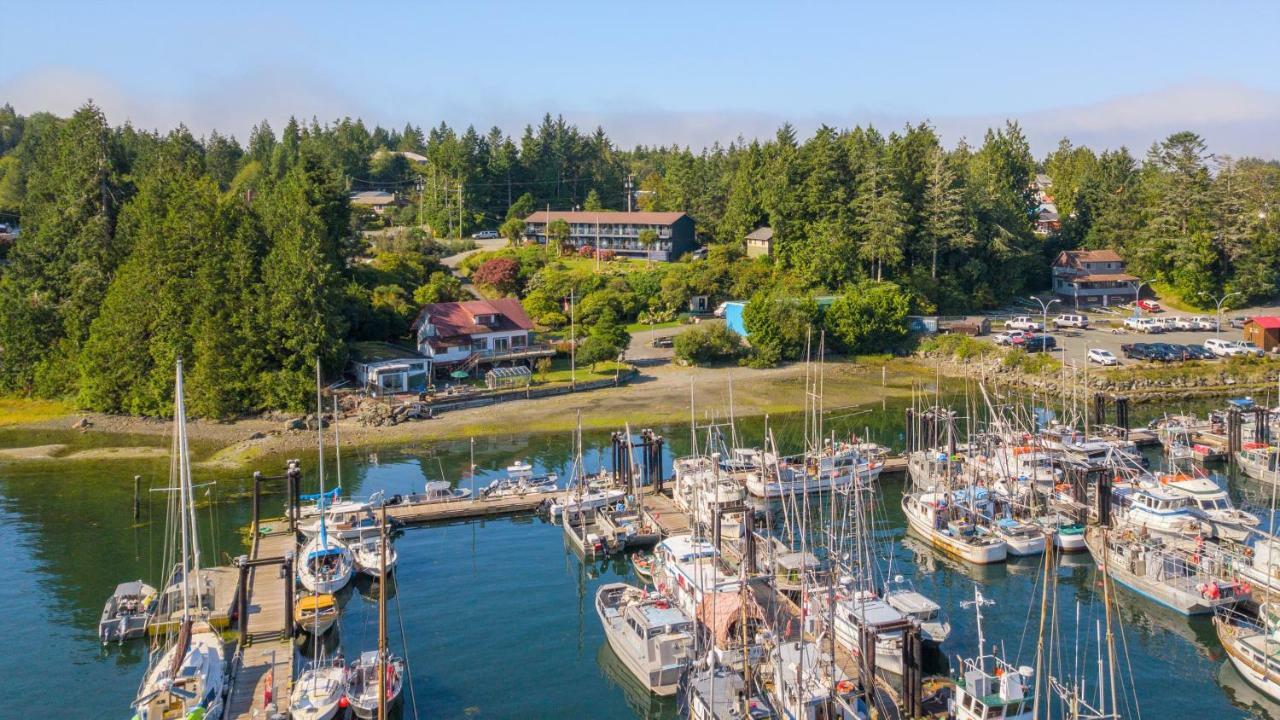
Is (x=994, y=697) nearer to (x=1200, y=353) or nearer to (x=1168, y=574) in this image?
(x=1168, y=574)

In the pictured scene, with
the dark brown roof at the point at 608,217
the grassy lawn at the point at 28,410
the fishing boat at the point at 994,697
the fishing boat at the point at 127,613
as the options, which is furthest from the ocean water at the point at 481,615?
the dark brown roof at the point at 608,217

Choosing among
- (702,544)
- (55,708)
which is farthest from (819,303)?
(55,708)

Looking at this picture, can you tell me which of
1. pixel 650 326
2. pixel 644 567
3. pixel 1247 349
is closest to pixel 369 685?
pixel 644 567

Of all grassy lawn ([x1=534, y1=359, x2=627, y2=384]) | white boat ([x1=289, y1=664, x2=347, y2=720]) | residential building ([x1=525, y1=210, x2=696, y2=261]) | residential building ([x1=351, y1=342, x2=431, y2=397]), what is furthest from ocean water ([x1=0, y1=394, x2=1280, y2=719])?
residential building ([x1=525, y1=210, x2=696, y2=261])

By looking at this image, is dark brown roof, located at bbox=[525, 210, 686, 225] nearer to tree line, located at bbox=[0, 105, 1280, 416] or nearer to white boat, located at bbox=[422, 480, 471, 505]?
tree line, located at bbox=[0, 105, 1280, 416]

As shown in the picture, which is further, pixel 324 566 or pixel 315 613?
pixel 324 566

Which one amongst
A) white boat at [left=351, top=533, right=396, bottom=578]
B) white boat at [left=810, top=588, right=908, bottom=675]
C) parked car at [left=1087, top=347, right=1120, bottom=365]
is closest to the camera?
white boat at [left=810, top=588, right=908, bottom=675]
